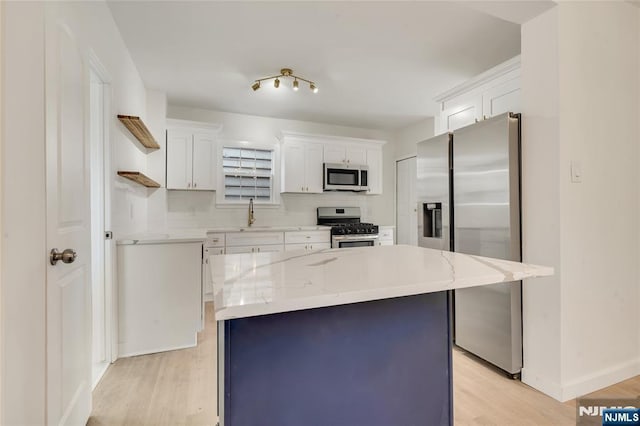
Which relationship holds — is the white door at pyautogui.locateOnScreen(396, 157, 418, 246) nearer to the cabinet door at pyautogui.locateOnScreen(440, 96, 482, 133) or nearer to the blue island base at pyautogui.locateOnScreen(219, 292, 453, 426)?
the cabinet door at pyautogui.locateOnScreen(440, 96, 482, 133)

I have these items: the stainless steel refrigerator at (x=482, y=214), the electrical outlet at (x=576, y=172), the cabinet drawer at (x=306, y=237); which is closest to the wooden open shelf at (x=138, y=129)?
the cabinet drawer at (x=306, y=237)

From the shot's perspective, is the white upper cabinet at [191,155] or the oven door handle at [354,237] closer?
the white upper cabinet at [191,155]

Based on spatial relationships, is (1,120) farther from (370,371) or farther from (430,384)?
(430,384)

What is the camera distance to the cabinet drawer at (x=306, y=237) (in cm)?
436

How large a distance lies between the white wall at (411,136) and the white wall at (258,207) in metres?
0.16

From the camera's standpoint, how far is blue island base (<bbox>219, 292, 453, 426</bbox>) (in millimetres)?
953

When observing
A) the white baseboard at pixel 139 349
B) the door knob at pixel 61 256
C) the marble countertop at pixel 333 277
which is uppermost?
the door knob at pixel 61 256

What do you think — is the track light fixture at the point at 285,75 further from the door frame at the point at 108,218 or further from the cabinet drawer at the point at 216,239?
the cabinet drawer at the point at 216,239

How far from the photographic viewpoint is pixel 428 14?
7.61ft

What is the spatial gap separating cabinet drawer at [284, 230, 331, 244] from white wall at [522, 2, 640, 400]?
112 inches

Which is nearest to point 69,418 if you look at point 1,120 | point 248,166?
point 1,120

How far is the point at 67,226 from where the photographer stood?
4.69 ft

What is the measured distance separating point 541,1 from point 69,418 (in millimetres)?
3178

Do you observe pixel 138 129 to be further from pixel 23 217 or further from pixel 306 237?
pixel 306 237
